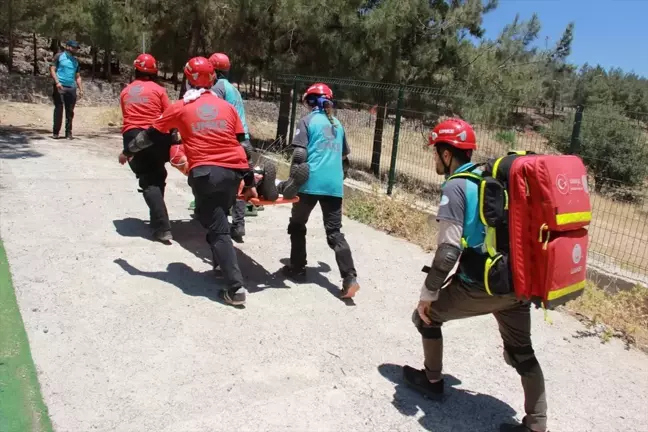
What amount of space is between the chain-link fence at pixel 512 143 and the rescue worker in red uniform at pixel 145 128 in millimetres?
3552

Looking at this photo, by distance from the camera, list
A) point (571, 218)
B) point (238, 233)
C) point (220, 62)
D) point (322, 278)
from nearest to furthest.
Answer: point (571, 218) < point (322, 278) < point (220, 62) < point (238, 233)

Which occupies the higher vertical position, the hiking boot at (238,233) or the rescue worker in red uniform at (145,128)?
the rescue worker in red uniform at (145,128)

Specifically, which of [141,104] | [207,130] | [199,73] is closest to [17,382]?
[207,130]

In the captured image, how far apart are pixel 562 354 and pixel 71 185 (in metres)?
6.22

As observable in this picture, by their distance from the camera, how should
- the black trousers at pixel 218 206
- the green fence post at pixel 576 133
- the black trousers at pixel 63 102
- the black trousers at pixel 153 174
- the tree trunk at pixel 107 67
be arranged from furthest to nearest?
→ the tree trunk at pixel 107 67 < the black trousers at pixel 63 102 < the green fence post at pixel 576 133 < the black trousers at pixel 153 174 < the black trousers at pixel 218 206

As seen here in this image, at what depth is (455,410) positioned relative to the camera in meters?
3.49

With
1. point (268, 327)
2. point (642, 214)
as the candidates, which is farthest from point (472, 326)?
point (642, 214)

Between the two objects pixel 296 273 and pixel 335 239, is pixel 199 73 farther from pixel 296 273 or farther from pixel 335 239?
pixel 296 273

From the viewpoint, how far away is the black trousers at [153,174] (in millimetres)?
5730

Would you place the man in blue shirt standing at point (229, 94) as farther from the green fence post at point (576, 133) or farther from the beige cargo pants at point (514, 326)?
the green fence post at point (576, 133)

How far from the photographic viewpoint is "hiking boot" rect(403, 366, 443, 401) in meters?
3.56

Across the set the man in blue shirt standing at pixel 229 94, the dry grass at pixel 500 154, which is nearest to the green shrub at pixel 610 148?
the dry grass at pixel 500 154

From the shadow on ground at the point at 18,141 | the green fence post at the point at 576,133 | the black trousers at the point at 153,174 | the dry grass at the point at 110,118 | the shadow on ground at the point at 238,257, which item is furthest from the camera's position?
the dry grass at the point at 110,118

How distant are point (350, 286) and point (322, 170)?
100cm
